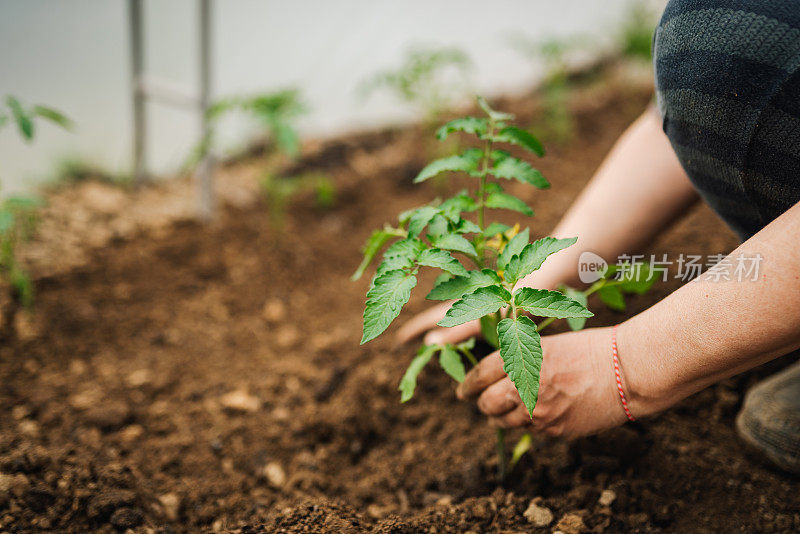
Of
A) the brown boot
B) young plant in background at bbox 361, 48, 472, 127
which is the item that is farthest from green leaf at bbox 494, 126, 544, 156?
young plant in background at bbox 361, 48, 472, 127

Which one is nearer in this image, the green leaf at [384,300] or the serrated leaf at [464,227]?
the green leaf at [384,300]

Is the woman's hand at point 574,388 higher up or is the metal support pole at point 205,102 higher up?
the metal support pole at point 205,102

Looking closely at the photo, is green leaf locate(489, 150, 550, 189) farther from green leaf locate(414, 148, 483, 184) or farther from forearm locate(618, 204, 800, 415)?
forearm locate(618, 204, 800, 415)

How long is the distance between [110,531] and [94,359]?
0.73 metres

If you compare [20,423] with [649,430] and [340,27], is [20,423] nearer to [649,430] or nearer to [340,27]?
[649,430]

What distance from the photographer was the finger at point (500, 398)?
0.97 metres

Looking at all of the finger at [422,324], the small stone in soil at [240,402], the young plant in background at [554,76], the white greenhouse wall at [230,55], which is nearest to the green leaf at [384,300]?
the finger at [422,324]

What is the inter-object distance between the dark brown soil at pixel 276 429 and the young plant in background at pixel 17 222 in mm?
83

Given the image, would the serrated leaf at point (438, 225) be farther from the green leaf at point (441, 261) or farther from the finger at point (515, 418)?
the finger at point (515, 418)

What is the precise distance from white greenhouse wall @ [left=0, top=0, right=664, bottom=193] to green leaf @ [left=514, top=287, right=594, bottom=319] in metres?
2.03

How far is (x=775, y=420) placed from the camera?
1203 millimetres

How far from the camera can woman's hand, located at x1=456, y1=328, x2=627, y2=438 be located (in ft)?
3.06

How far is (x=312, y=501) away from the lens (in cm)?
111

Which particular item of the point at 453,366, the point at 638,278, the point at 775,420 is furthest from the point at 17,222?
the point at 775,420
